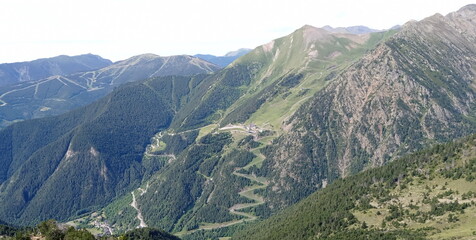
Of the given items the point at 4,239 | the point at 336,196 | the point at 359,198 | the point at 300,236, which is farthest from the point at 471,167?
the point at 4,239

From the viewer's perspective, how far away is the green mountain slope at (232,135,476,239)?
5615 inches

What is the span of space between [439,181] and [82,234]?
15142 cm

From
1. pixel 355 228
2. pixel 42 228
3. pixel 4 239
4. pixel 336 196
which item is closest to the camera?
pixel 42 228

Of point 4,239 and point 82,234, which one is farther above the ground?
point 82,234

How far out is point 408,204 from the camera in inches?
6368

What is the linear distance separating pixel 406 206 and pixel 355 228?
24.9m

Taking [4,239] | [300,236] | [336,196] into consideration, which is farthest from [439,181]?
[4,239]

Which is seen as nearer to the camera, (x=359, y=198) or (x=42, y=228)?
(x=42, y=228)

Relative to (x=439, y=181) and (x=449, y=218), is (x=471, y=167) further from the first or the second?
(x=449, y=218)

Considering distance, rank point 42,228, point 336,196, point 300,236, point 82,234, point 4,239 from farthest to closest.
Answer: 1. point 336,196
2. point 300,236
3. point 4,239
4. point 42,228
5. point 82,234

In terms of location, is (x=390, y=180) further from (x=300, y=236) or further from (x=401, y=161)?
(x=300, y=236)

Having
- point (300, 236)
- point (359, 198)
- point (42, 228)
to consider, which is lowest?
point (300, 236)

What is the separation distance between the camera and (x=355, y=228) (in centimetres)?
15838

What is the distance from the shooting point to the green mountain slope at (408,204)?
468ft
